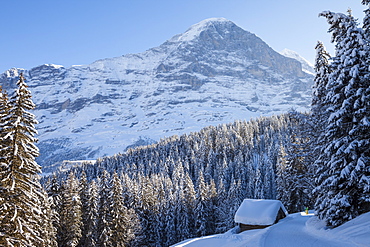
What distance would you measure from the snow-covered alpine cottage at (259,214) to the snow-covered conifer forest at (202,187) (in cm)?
388

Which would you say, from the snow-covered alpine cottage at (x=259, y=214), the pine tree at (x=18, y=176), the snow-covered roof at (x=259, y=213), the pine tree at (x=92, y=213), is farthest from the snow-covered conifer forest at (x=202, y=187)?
the snow-covered roof at (x=259, y=213)

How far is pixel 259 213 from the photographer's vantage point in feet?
104

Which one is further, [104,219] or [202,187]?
[202,187]

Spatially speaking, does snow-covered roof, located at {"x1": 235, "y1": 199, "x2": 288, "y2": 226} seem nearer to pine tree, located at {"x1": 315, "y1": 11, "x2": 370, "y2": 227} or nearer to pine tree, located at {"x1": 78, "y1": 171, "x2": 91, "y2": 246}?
pine tree, located at {"x1": 315, "y1": 11, "x2": 370, "y2": 227}

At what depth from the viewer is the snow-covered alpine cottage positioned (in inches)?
1208

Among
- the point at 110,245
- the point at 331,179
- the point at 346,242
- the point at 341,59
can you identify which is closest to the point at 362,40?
the point at 341,59

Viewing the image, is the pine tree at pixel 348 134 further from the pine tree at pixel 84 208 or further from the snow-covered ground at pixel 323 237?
the pine tree at pixel 84 208

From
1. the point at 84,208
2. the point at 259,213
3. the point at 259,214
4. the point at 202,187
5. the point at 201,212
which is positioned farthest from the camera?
the point at 202,187

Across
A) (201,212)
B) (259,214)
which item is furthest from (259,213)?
(201,212)

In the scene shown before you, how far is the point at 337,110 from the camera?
15.7 meters

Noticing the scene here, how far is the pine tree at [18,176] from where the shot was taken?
13250mm

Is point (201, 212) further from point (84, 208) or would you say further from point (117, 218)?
point (84, 208)

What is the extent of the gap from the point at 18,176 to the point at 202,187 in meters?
41.4

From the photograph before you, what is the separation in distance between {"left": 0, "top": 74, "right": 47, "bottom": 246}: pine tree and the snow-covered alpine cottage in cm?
2410
